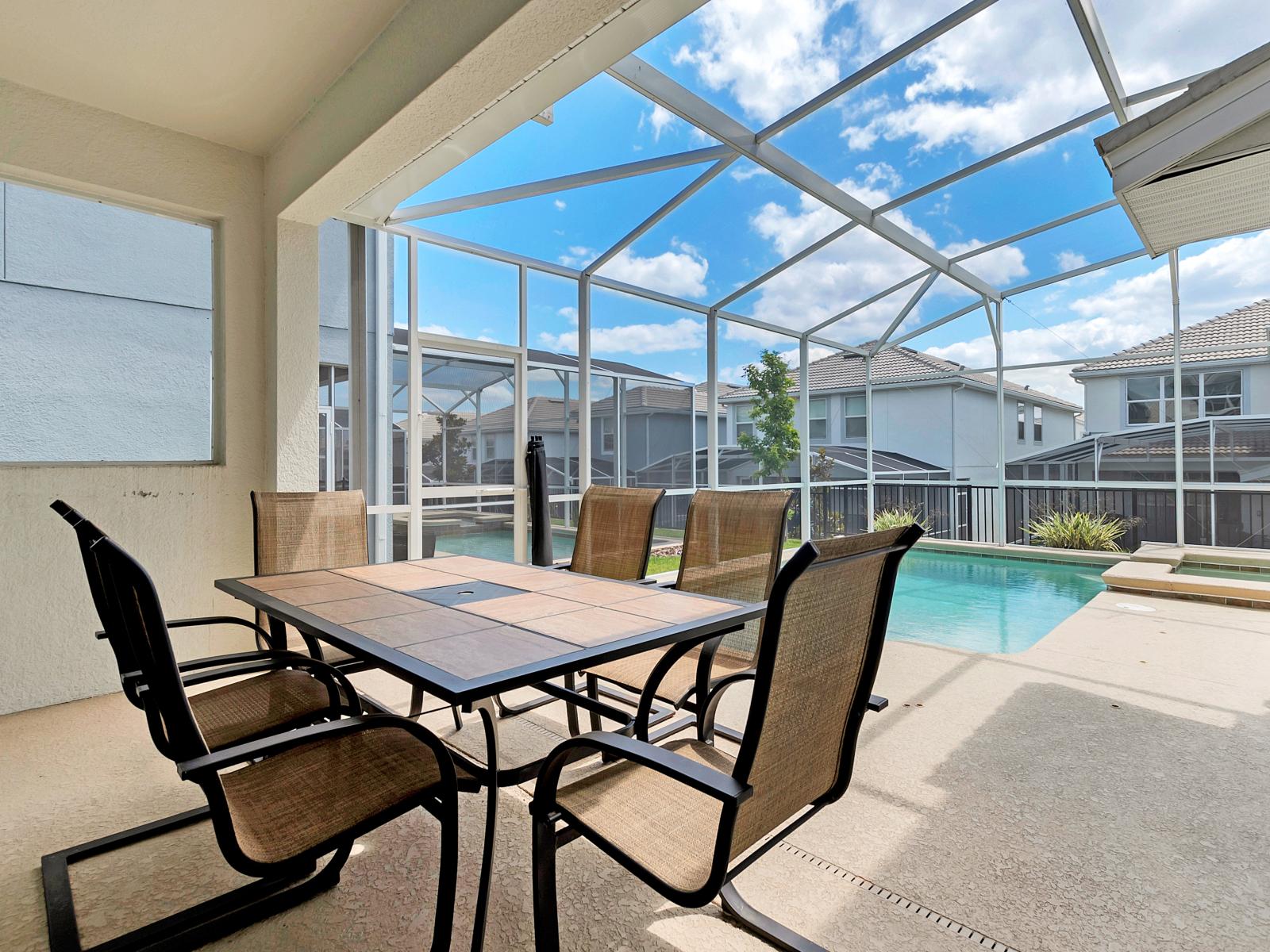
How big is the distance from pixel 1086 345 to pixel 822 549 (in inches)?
351

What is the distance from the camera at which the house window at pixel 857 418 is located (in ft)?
31.0

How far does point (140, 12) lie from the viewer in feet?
Result: 8.38

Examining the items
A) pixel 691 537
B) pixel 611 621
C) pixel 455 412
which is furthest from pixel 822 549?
pixel 455 412

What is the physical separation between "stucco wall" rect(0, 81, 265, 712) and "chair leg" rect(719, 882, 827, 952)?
3.27m

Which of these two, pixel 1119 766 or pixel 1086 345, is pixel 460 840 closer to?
pixel 1119 766

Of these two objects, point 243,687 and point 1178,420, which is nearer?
point 243,687

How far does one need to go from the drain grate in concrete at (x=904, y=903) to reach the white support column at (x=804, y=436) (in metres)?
6.51

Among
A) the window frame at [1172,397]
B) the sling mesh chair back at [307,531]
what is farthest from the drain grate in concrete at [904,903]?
the window frame at [1172,397]

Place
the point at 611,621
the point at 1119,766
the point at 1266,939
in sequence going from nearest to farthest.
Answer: the point at 1266,939, the point at 611,621, the point at 1119,766

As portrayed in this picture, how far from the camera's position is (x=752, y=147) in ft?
14.1

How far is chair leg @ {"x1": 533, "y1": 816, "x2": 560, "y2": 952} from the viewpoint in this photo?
1.26m

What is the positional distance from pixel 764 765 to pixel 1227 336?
29.0ft

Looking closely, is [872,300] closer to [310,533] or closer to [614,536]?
[614,536]

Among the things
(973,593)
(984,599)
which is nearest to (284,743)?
(984,599)
